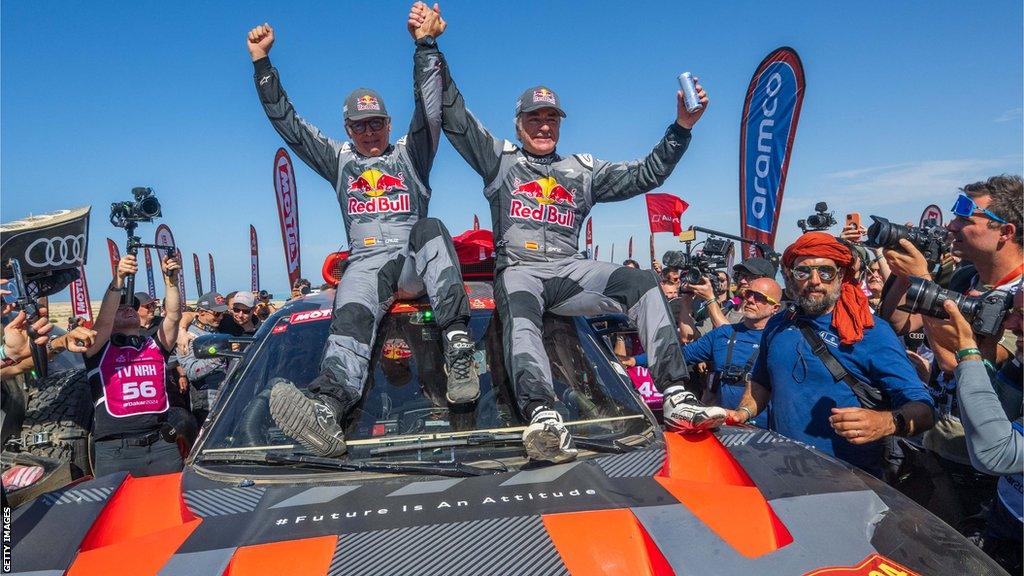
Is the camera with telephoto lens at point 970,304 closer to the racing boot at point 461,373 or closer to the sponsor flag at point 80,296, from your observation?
the racing boot at point 461,373

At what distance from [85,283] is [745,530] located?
61.7ft

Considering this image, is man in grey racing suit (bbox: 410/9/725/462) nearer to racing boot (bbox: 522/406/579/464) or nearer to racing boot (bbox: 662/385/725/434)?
racing boot (bbox: 662/385/725/434)

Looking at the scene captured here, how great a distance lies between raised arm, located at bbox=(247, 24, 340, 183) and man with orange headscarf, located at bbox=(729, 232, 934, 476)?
2.78m

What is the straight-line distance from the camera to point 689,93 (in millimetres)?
3883

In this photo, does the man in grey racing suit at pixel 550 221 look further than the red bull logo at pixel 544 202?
No

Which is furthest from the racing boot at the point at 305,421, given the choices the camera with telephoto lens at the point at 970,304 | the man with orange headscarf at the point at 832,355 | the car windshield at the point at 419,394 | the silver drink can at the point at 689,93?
the silver drink can at the point at 689,93

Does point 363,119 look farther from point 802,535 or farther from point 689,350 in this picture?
point 802,535

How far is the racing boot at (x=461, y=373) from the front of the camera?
3.18 metres

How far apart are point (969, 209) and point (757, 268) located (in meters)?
2.53

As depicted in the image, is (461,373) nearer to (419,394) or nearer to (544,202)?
(419,394)

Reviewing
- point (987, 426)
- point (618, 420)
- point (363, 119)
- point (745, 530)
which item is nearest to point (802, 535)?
point (745, 530)

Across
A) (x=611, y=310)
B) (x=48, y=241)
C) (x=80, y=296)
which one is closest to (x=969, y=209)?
(x=611, y=310)

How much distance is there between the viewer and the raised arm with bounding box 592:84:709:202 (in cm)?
404

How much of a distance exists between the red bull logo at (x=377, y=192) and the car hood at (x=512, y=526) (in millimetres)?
1984
